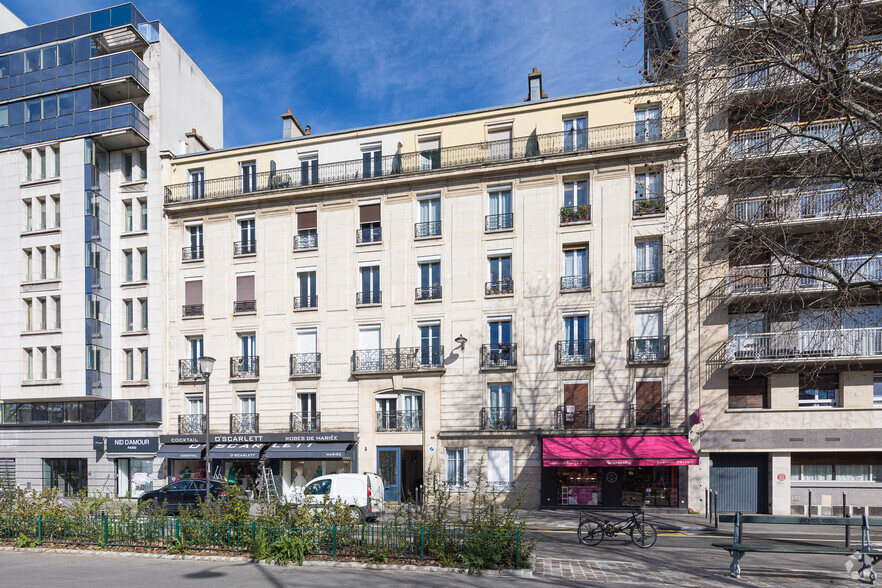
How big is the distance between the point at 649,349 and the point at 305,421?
14.4 meters

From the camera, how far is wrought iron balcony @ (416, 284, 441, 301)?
24.3 m

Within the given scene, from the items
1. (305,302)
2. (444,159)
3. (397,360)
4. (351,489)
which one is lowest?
(351,489)

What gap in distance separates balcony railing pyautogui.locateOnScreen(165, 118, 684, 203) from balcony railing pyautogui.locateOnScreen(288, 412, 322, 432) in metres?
9.91

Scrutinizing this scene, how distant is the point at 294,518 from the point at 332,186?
16779mm

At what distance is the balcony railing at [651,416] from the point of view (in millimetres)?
21672

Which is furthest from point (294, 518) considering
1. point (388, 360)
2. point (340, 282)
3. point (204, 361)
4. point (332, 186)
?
point (332, 186)

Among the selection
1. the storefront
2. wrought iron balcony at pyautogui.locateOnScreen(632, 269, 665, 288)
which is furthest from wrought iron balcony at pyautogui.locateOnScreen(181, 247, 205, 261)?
wrought iron balcony at pyautogui.locateOnScreen(632, 269, 665, 288)

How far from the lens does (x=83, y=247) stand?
2748 centimetres

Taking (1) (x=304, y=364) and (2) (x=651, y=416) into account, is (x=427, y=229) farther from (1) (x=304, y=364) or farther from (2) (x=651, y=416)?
(2) (x=651, y=416)

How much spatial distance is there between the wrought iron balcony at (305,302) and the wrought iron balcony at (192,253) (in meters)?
5.41

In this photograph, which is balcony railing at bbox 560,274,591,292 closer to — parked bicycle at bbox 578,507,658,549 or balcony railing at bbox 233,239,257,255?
parked bicycle at bbox 578,507,658,549

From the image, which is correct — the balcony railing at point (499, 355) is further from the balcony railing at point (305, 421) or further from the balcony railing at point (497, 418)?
the balcony railing at point (305, 421)

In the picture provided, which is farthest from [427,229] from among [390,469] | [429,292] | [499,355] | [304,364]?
[390,469]

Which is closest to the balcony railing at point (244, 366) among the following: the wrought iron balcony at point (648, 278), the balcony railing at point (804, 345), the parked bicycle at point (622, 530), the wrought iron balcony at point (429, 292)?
the wrought iron balcony at point (429, 292)
